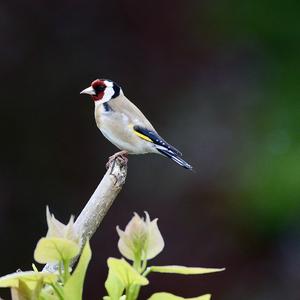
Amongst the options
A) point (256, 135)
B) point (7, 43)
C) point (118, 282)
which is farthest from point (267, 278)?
point (118, 282)

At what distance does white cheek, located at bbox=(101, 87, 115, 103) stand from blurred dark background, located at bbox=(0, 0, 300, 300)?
250cm

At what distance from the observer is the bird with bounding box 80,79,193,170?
2867 millimetres

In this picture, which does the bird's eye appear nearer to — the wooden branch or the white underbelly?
the white underbelly

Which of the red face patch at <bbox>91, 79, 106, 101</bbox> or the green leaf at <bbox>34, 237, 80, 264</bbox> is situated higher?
the red face patch at <bbox>91, 79, 106, 101</bbox>

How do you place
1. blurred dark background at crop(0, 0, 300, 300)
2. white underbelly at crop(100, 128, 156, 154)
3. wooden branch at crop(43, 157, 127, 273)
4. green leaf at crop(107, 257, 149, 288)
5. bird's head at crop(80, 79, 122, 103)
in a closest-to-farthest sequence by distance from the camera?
green leaf at crop(107, 257, 149, 288)
wooden branch at crop(43, 157, 127, 273)
white underbelly at crop(100, 128, 156, 154)
bird's head at crop(80, 79, 122, 103)
blurred dark background at crop(0, 0, 300, 300)

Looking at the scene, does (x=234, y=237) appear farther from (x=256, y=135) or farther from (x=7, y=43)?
(x=7, y=43)

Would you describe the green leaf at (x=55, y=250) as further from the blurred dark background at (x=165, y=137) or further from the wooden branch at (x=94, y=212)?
the blurred dark background at (x=165, y=137)

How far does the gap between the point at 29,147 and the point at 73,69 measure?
575 millimetres

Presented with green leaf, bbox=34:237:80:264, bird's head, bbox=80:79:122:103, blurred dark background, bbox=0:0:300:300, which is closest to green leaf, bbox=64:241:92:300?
green leaf, bbox=34:237:80:264

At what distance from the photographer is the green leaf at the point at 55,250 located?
726mm

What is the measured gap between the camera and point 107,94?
3023mm

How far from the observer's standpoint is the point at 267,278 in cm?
571

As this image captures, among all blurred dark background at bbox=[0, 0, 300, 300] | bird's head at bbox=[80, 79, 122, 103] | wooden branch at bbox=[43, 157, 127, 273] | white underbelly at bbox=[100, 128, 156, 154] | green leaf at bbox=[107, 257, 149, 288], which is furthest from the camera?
blurred dark background at bbox=[0, 0, 300, 300]

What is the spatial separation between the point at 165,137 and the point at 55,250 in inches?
194
